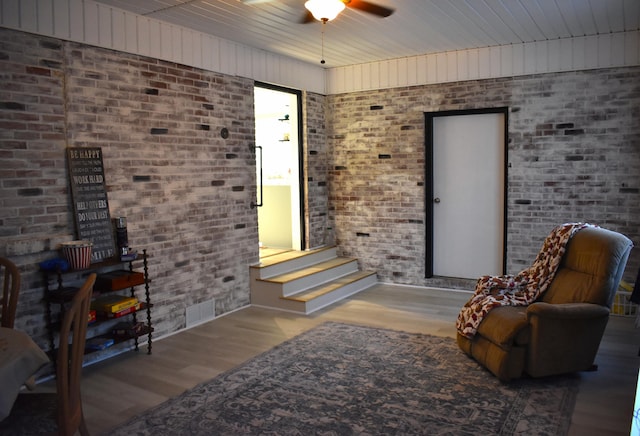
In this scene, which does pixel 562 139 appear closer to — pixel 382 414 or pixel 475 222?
pixel 475 222

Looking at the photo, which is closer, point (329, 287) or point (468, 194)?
point (329, 287)

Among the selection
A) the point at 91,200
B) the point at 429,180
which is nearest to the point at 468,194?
the point at 429,180

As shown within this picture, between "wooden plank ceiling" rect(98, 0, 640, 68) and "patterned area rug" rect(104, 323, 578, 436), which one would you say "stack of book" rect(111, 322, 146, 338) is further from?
"wooden plank ceiling" rect(98, 0, 640, 68)

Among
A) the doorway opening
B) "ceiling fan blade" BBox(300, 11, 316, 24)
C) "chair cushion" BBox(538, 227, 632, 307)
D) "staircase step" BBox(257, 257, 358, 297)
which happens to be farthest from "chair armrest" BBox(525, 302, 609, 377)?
the doorway opening

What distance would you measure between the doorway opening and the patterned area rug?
2679mm

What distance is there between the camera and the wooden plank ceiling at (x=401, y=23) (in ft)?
13.9

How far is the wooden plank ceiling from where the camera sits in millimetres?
4250

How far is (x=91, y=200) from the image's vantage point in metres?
4.03

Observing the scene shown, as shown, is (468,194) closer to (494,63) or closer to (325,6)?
(494,63)

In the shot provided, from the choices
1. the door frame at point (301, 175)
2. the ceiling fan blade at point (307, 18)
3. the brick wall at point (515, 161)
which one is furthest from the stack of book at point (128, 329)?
the brick wall at point (515, 161)

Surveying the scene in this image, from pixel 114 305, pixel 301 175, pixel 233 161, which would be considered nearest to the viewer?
pixel 114 305

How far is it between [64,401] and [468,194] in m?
5.09

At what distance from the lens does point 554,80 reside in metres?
5.59

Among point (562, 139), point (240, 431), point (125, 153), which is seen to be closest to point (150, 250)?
point (125, 153)
